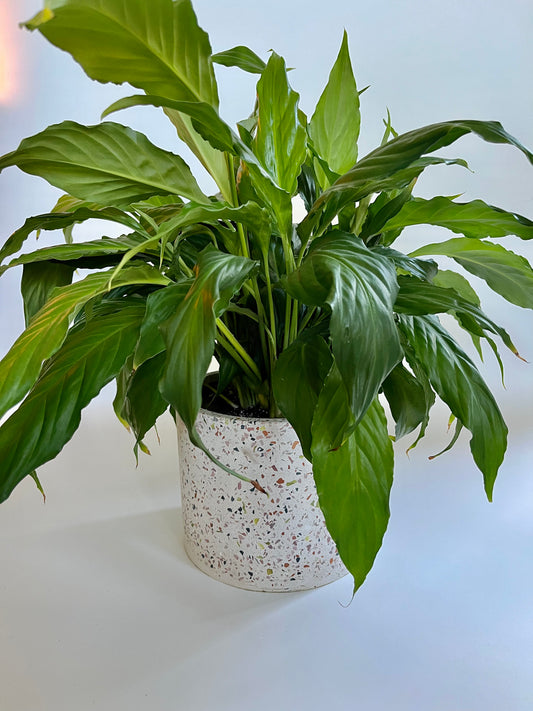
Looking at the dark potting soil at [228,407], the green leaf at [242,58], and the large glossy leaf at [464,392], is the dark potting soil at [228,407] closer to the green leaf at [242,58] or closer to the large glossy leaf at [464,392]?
the large glossy leaf at [464,392]

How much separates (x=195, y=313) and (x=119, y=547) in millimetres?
527

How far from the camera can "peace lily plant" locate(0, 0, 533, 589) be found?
681 mm

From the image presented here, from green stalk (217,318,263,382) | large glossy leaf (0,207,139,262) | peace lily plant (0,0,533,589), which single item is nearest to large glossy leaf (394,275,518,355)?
peace lily plant (0,0,533,589)

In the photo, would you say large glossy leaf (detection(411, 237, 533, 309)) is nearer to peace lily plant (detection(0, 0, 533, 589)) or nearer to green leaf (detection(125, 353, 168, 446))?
peace lily plant (detection(0, 0, 533, 589))

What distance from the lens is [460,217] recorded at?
918 millimetres

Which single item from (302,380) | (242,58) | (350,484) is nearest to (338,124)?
(242,58)

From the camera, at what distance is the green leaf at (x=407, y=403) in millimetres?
854

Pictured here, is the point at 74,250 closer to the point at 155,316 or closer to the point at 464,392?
the point at 155,316

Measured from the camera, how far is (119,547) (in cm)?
109

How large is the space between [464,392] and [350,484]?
0.57 ft

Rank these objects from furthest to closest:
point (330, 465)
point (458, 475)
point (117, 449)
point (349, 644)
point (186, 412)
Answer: point (117, 449) → point (458, 475) → point (349, 644) → point (330, 465) → point (186, 412)

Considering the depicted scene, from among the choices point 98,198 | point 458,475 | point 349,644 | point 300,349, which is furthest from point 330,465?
point 458,475

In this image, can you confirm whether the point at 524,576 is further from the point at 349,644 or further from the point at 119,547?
the point at 119,547

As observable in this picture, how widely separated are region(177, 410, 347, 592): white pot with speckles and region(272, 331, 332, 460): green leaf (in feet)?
0.23
